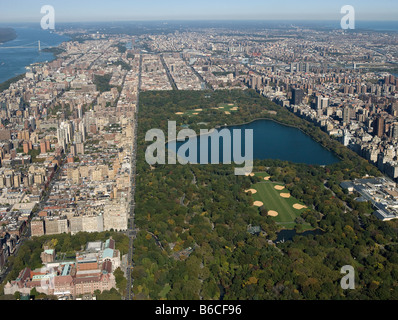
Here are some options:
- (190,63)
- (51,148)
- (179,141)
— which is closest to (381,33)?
(190,63)

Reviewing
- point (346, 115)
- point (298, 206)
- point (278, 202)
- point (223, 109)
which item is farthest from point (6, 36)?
point (298, 206)

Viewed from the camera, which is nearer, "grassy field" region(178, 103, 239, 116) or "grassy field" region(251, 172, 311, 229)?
"grassy field" region(251, 172, 311, 229)

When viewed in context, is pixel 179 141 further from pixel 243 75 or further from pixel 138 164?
pixel 243 75

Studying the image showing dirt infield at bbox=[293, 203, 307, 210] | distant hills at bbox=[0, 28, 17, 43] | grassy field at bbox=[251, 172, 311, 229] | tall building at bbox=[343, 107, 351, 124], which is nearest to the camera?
grassy field at bbox=[251, 172, 311, 229]

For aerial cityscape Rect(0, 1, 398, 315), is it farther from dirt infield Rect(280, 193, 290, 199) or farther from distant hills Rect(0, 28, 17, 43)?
distant hills Rect(0, 28, 17, 43)

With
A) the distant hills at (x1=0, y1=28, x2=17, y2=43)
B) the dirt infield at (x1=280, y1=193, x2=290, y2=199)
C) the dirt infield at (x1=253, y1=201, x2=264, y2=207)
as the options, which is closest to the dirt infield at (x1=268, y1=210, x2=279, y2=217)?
the dirt infield at (x1=253, y1=201, x2=264, y2=207)

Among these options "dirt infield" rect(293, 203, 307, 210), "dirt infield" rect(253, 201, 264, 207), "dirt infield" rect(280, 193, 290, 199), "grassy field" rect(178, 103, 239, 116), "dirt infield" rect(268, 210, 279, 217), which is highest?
"grassy field" rect(178, 103, 239, 116)

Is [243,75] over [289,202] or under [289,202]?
over

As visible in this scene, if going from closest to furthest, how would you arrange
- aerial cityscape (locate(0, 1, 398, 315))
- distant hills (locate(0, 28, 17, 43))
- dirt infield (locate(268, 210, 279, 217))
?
aerial cityscape (locate(0, 1, 398, 315)) < dirt infield (locate(268, 210, 279, 217)) < distant hills (locate(0, 28, 17, 43))
